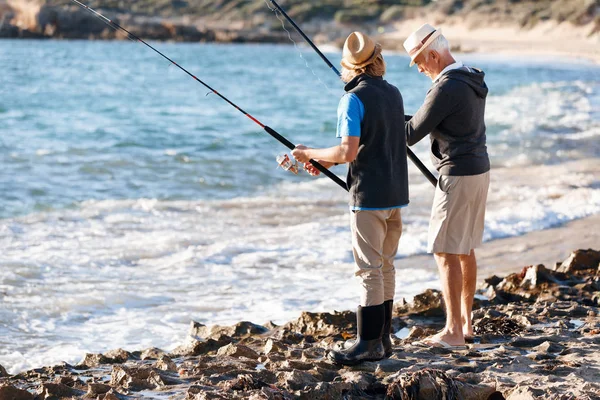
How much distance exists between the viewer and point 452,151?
4.34 m

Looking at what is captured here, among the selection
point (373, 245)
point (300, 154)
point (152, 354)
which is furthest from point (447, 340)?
point (152, 354)

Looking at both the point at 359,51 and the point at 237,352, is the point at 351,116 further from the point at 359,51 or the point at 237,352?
the point at 237,352

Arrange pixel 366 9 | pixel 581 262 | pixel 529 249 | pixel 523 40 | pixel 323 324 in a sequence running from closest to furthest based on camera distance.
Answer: pixel 323 324, pixel 581 262, pixel 529 249, pixel 523 40, pixel 366 9

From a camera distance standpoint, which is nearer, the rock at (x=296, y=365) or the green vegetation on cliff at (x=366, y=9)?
the rock at (x=296, y=365)

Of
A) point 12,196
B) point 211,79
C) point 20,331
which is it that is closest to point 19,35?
point 211,79

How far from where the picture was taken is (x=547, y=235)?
823 centimetres

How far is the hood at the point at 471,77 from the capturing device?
424cm

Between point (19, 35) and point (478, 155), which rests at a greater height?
point (19, 35)

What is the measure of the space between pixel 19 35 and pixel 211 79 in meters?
38.1

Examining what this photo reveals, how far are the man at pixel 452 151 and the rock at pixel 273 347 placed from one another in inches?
29.8

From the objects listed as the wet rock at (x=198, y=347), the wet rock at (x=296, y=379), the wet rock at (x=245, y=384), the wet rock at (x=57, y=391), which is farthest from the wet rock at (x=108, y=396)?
the wet rock at (x=198, y=347)

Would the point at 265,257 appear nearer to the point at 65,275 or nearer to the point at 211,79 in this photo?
the point at 65,275

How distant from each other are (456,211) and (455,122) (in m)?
0.43

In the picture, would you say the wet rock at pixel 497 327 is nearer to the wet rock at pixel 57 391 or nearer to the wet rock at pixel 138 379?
the wet rock at pixel 138 379
